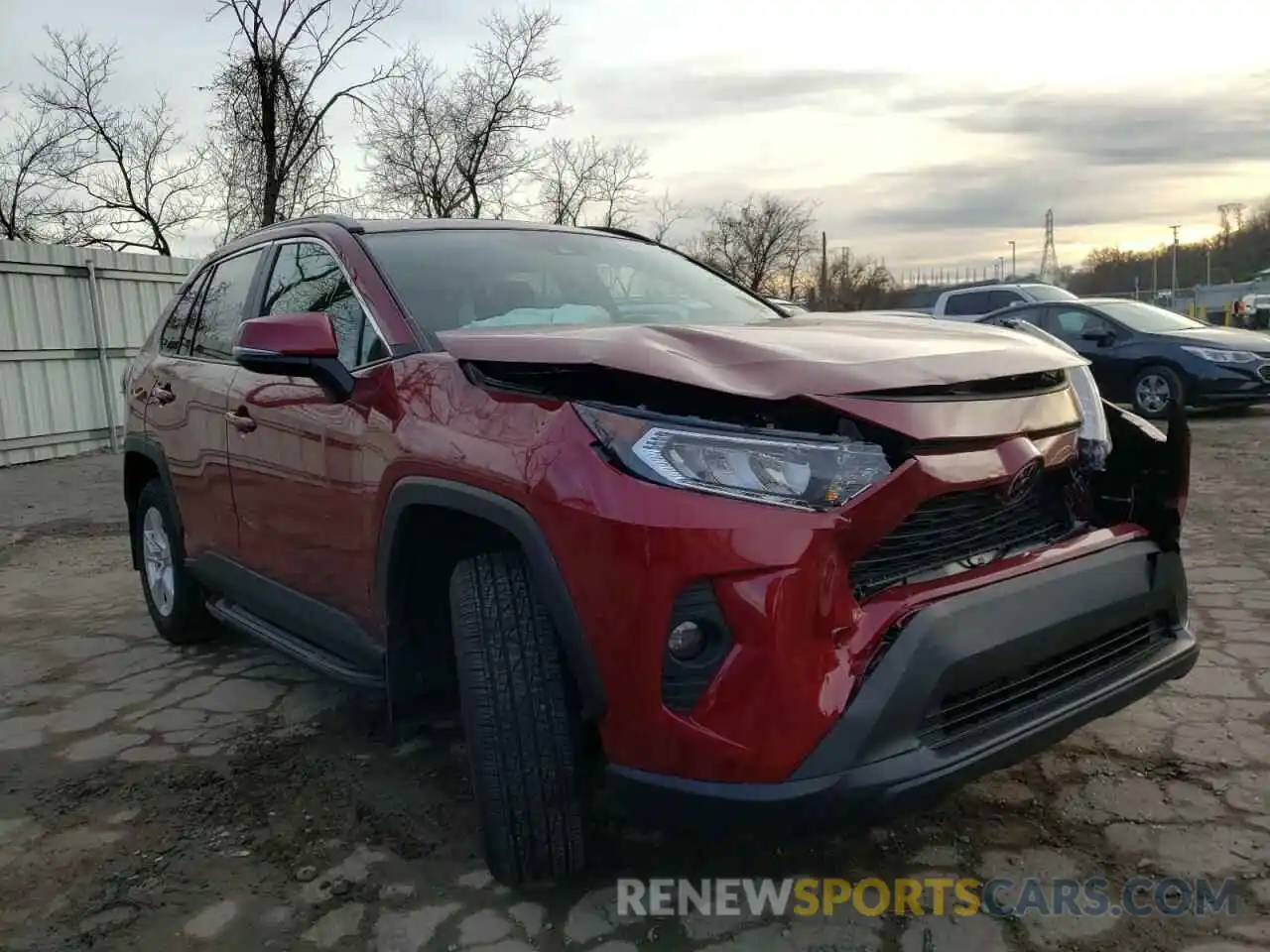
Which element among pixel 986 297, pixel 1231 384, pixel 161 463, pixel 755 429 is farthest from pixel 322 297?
pixel 986 297

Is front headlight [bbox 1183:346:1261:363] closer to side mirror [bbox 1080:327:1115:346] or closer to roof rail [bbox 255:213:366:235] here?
side mirror [bbox 1080:327:1115:346]

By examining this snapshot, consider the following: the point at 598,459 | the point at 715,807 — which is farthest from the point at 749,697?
the point at 598,459

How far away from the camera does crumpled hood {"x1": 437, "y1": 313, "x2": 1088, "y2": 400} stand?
6.66ft

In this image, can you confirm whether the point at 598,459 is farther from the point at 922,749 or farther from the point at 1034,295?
the point at 1034,295

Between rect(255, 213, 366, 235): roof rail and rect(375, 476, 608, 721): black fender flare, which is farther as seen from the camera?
rect(255, 213, 366, 235): roof rail

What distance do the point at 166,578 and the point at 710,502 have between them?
3.43 metres

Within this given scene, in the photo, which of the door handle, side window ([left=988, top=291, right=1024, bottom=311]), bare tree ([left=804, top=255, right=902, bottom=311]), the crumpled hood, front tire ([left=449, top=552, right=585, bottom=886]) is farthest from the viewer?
bare tree ([left=804, top=255, right=902, bottom=311])

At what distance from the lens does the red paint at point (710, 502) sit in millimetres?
1901

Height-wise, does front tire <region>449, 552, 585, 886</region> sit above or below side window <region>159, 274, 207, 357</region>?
below

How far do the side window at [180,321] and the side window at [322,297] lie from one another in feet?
2.99

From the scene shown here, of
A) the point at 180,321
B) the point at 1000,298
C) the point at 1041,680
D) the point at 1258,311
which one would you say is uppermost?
the point at 180,321

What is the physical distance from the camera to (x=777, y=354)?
2141 mm

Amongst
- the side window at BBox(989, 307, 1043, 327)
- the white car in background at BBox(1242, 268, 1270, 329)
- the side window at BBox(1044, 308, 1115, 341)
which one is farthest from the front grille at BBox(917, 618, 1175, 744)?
the white car in background at BBox(1242, 268, 1270, 329)

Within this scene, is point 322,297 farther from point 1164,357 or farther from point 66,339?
point 66,339
